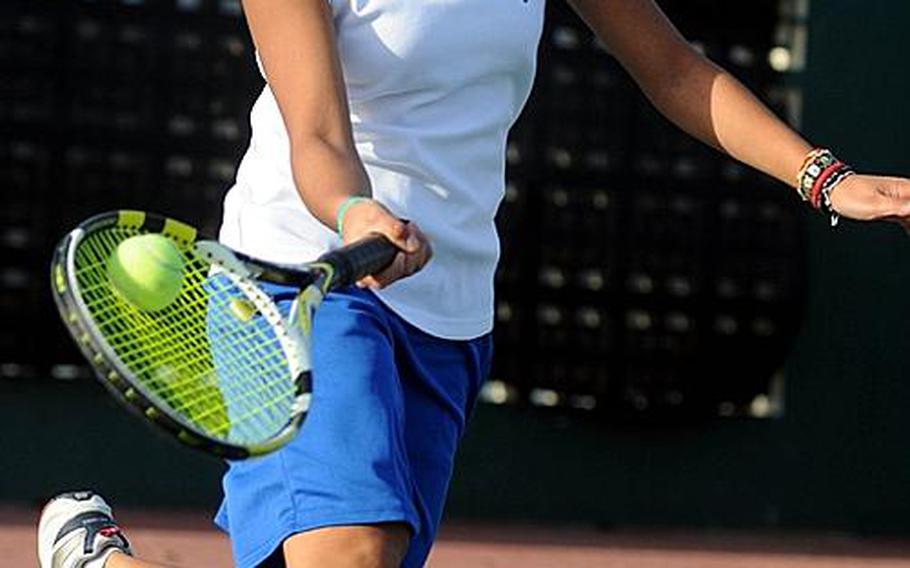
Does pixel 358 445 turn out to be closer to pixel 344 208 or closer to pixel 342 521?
pixel 342 521

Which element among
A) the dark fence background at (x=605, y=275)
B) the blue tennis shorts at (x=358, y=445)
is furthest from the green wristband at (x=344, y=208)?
the dark fence background at (x=605, y=275)

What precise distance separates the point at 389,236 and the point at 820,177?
0.98m

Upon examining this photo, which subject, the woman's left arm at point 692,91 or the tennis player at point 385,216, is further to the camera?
the woman's left arm at point 692,91

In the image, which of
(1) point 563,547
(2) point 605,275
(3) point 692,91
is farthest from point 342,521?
(2) point 605,275

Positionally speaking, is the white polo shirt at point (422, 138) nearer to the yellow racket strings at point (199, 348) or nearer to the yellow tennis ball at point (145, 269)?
the yellow racket strings at point (199, 348)

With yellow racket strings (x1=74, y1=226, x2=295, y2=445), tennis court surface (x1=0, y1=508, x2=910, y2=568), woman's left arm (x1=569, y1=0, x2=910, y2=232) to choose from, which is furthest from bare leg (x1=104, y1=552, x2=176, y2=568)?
tennis court surface (x1=0, y1=508, x2=910, y2=568)

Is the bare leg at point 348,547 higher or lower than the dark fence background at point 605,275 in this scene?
higher

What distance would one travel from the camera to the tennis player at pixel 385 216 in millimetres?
3215

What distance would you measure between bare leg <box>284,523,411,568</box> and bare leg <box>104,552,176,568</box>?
104 centimetres

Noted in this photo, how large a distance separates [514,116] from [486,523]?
4.78 meters

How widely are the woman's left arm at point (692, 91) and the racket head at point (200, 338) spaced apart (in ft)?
3.16

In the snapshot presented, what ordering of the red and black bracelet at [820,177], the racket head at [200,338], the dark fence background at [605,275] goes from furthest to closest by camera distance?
the dark fence background at [605,275] < the red and black bracelet at [820,177] < the racket head at [200,338]

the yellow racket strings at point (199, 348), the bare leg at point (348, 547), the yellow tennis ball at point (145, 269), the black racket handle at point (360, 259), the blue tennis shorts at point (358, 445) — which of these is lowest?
the bare leg at point (348, 547)

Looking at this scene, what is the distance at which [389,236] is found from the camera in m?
3.00
